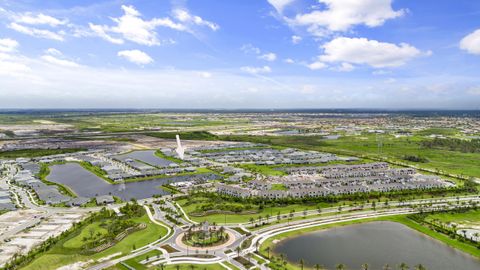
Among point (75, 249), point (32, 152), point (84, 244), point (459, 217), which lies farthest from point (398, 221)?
point (32, 152)

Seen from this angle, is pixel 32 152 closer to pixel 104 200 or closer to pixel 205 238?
pixel 104 200

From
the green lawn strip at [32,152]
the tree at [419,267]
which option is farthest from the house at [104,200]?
the green lawn strip at [32,152]

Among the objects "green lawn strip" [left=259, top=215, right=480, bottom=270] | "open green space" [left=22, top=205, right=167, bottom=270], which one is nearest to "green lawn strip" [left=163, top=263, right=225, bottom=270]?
"green lawn strip" [left=259, top=215, right=480, bottom=270]

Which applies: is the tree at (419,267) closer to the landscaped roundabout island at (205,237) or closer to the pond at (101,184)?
the landscaped roundabout island at (205,237)

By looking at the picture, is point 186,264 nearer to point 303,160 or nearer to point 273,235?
point 273,235

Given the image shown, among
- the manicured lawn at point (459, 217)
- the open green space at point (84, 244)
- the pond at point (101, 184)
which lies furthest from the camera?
the pond at point (101, 184)

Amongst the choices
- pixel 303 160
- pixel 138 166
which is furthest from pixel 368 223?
pixel 138 166

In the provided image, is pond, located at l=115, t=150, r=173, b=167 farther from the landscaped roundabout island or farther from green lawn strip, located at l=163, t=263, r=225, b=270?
green lawn strip, located at l=163, t=263, r=225, b=270
